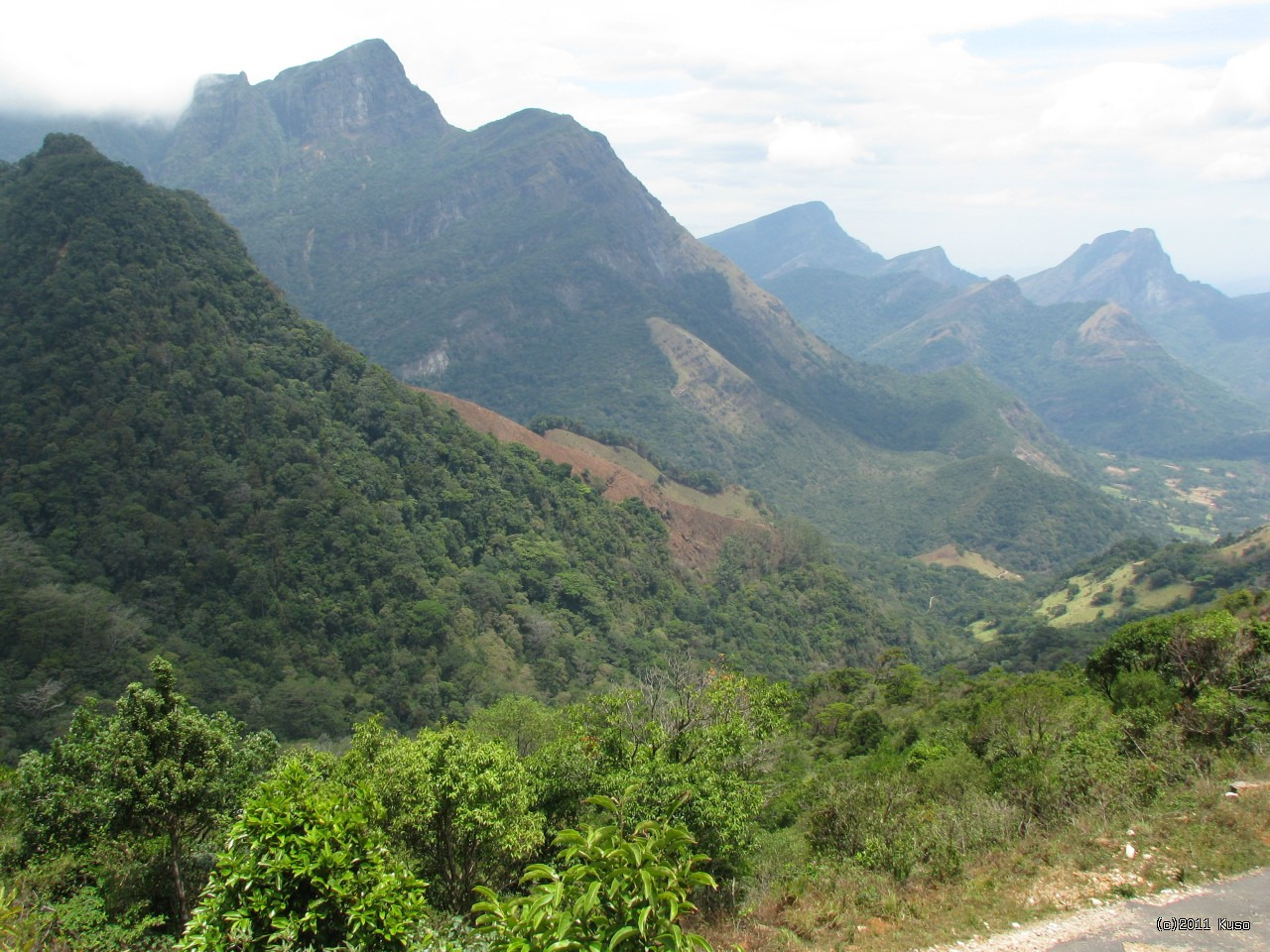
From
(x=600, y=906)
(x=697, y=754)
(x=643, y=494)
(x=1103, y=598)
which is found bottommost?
(x=1103, y=598)

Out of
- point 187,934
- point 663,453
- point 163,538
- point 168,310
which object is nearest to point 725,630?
point 163,538

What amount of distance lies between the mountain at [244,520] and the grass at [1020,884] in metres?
43.2

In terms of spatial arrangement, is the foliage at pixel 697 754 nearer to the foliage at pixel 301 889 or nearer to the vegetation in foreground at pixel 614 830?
the vegetation in foreground at pixel 614 830

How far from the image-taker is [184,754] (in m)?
16.9

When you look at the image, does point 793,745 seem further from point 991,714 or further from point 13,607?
point 13,607

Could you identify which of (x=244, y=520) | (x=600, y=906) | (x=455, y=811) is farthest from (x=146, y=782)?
(x=244, y=520)

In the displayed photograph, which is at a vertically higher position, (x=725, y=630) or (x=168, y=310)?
(x=168, y=310)

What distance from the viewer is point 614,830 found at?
8.58 metres

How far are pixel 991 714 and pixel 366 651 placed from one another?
150 ft

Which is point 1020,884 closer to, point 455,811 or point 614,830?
point 614,830

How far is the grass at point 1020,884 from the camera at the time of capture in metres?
14.5

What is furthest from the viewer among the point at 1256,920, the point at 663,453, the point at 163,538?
the point at 663,453

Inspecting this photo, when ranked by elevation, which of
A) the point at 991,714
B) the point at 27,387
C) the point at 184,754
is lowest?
the point at 991,714

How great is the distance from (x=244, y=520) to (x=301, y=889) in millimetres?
59054
